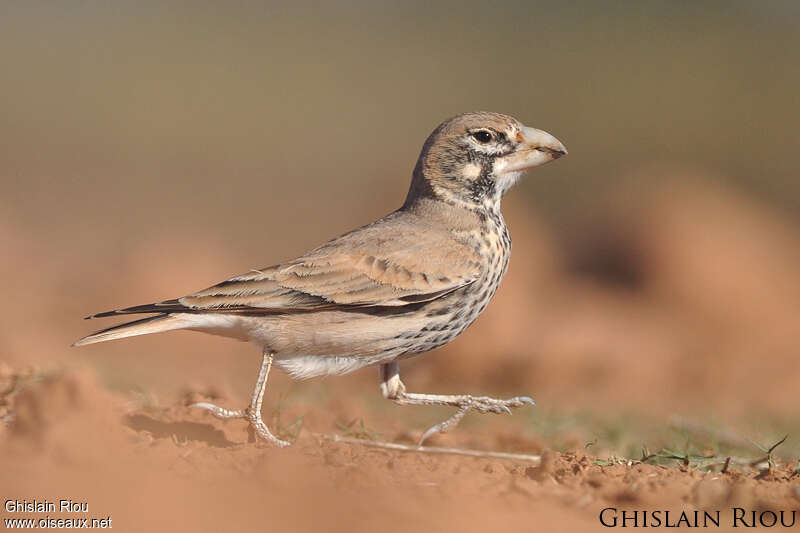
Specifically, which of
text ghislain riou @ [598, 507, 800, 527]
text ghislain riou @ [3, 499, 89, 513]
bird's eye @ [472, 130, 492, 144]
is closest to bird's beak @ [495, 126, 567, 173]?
bird's eye @ [472, 130, 492, 144]

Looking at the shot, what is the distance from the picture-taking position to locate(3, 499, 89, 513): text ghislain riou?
3.27 meters

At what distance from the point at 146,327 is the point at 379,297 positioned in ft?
3.56

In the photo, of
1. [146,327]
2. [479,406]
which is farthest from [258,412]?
[479,406]

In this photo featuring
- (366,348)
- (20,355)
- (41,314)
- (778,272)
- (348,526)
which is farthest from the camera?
(778,272)

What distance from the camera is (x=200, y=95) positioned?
20938 mm

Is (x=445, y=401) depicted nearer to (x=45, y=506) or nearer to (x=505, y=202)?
(x=45, y=506)

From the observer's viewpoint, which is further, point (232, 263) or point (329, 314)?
point (232, 263)

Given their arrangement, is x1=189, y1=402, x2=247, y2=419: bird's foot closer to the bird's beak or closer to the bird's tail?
the bird's tail

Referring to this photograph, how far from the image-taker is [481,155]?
5.42 m

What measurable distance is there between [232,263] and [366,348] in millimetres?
8108

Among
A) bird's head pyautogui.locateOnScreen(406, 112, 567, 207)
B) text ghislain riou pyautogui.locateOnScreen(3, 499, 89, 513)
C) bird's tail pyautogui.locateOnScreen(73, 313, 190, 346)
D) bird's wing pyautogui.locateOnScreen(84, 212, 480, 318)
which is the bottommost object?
text ghislain riou pyautogui.locateOnScreen(3, 499, 89, 513)

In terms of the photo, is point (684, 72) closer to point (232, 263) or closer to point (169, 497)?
point (232, 263)

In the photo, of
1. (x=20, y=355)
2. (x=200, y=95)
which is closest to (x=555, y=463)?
(x=20, y=355)

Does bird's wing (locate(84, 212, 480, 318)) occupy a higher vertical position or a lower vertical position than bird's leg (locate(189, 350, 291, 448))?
higher
